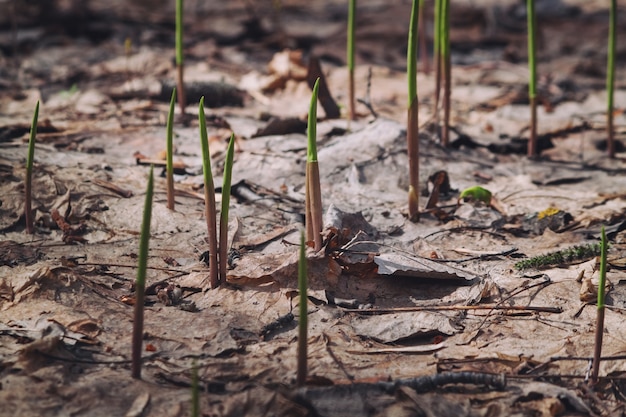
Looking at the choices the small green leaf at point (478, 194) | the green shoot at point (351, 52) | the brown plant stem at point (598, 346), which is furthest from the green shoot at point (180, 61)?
the brown plant stem at point (598, 346)

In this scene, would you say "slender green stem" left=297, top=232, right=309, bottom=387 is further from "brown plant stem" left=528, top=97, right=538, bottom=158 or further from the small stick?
"brown plant stem" left=528, top=97, right=538, bottom=158

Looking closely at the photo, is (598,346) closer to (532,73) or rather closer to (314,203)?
(314,203)

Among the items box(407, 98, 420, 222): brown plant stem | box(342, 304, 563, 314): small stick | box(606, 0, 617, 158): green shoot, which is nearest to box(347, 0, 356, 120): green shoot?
box(407, 98, 420, 222): brown plant stem

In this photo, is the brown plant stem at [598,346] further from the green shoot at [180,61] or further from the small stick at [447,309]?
the green shoot at [180,61]

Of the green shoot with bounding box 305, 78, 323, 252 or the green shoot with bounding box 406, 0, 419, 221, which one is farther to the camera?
the green shoot with bounding box 406, 0, 419, 221

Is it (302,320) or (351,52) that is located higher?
(351,52)

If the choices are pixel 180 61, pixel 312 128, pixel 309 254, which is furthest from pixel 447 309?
pixel 180 61
